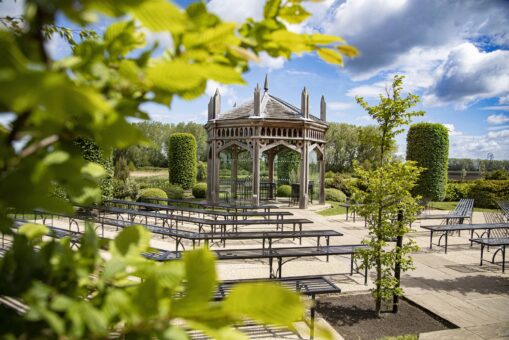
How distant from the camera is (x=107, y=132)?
44cm

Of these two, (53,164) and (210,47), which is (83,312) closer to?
(53,164)

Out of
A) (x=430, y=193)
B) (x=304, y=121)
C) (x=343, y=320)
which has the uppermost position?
(x=304, y=121)

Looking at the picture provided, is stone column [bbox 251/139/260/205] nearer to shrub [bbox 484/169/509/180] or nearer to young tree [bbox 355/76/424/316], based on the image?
young tree [bbox 355/76/424/316]

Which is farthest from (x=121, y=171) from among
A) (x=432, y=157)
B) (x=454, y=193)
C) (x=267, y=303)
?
(x=454, y=193)

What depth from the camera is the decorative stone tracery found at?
1495cm

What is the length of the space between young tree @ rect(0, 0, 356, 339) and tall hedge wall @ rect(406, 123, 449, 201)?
1985 centimetres

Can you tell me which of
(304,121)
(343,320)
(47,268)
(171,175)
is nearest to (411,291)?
(343,320)

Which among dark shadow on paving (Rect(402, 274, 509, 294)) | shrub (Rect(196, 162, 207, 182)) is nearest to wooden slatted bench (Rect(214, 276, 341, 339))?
dark shadow on paving (Rect(402, 274, 509, 294))

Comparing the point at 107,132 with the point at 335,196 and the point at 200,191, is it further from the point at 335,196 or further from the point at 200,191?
the point at 335,196

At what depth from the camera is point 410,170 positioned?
5152 millimetres

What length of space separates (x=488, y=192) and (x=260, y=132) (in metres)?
16.0

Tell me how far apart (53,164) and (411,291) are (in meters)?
6.81

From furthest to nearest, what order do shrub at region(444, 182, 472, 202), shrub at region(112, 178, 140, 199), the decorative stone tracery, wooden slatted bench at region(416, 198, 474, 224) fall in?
shrub at region(444, 182, 472, 202) → shrub at region(112, 178, 140, 199) → the decorative stone tracery → wooden slatted bench at region(416, 198, 474, 224)

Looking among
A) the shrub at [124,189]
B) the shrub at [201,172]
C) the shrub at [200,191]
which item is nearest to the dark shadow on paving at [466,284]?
the shrub at [124,189]
